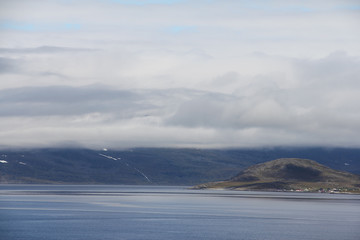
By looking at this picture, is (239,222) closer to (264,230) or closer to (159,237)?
(264,230)

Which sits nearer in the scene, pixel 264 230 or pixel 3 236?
pixel 3 236

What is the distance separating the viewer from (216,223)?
17562 cm

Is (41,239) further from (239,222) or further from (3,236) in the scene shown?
(239,222)

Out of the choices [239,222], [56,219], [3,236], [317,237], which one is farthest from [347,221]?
[3,236]

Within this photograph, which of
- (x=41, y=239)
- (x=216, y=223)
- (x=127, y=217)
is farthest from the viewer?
(x=127, y=217)

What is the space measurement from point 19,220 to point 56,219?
1093 centimetres

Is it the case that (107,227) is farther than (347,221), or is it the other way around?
(347,221)

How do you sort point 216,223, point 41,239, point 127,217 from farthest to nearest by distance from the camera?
point 127,217 < point 216,223 < point 41,239

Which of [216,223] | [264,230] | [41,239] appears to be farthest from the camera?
[216,223]

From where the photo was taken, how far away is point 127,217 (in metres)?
192

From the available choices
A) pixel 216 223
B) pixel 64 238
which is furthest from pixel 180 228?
pixel 64 238

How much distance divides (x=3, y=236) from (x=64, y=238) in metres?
13.2

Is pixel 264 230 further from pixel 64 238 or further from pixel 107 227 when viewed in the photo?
pixel 64 238

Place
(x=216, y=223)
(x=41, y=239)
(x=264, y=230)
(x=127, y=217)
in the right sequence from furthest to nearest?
1. (x=127, y=217)
2. (x=216, y=223)
3. (x=264, y=230)
4. (x=41, y=239)
